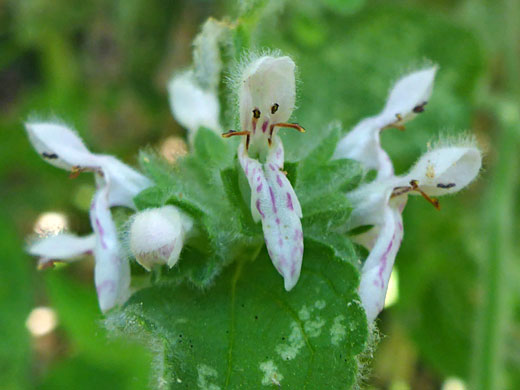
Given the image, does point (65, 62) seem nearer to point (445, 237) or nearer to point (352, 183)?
point (445, 237)

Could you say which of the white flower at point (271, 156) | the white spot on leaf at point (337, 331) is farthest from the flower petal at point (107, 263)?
the white spot on leaf at point (337, 331)

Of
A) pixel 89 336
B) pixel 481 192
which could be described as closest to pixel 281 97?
pixel 89 336

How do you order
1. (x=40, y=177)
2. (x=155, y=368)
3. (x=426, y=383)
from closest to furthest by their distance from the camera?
(x=155, y=368) → (x=426, y=383) → (x=40, y=177)

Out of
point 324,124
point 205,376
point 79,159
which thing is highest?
point 79,159

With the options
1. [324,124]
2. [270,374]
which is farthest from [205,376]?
[324,124]

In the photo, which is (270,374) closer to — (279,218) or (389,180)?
(279,218)

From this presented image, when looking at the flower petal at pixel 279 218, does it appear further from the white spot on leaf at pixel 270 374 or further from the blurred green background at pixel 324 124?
the blurred green background at pixel 324 124

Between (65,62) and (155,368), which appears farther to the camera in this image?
(65,62)
